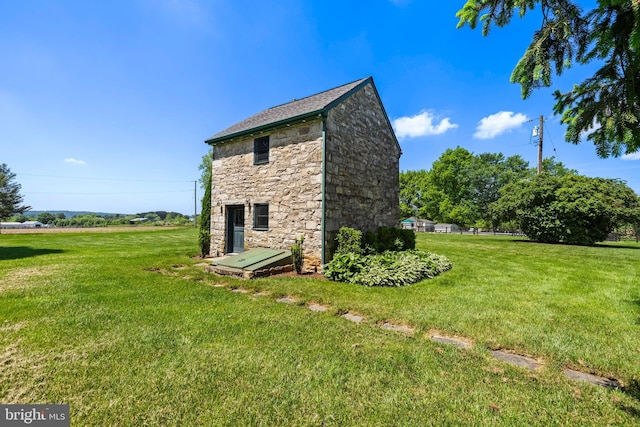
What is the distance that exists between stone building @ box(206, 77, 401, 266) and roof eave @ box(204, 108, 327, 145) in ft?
0.10

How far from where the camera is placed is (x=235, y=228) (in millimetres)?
10672

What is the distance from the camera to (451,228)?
37781mm

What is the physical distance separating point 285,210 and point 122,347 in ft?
19.5

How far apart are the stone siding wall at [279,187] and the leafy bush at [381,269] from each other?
3.11 feet

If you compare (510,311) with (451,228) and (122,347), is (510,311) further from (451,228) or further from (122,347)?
(451,228)

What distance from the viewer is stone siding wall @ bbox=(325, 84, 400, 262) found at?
26.8 ft

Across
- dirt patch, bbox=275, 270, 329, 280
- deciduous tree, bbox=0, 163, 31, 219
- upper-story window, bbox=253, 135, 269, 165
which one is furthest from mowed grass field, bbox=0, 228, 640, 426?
deciduous tree, bbox=0, 163, 31, 219

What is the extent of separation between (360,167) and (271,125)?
353cm

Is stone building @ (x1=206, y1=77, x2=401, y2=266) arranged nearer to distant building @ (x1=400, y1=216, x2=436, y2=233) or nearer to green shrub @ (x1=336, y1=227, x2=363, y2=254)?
green shrub @ (x1=336, y1=227, x2=363, y2=254)

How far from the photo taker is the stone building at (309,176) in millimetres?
8047

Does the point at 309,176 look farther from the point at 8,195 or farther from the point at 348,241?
the point at 8,195

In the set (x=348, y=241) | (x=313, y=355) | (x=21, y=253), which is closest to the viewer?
(x=313, y=355)

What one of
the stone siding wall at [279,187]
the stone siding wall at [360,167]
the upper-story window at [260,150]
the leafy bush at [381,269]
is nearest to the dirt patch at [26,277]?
the stone siding wall at [279,187]

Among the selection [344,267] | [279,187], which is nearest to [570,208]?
[344,267]
